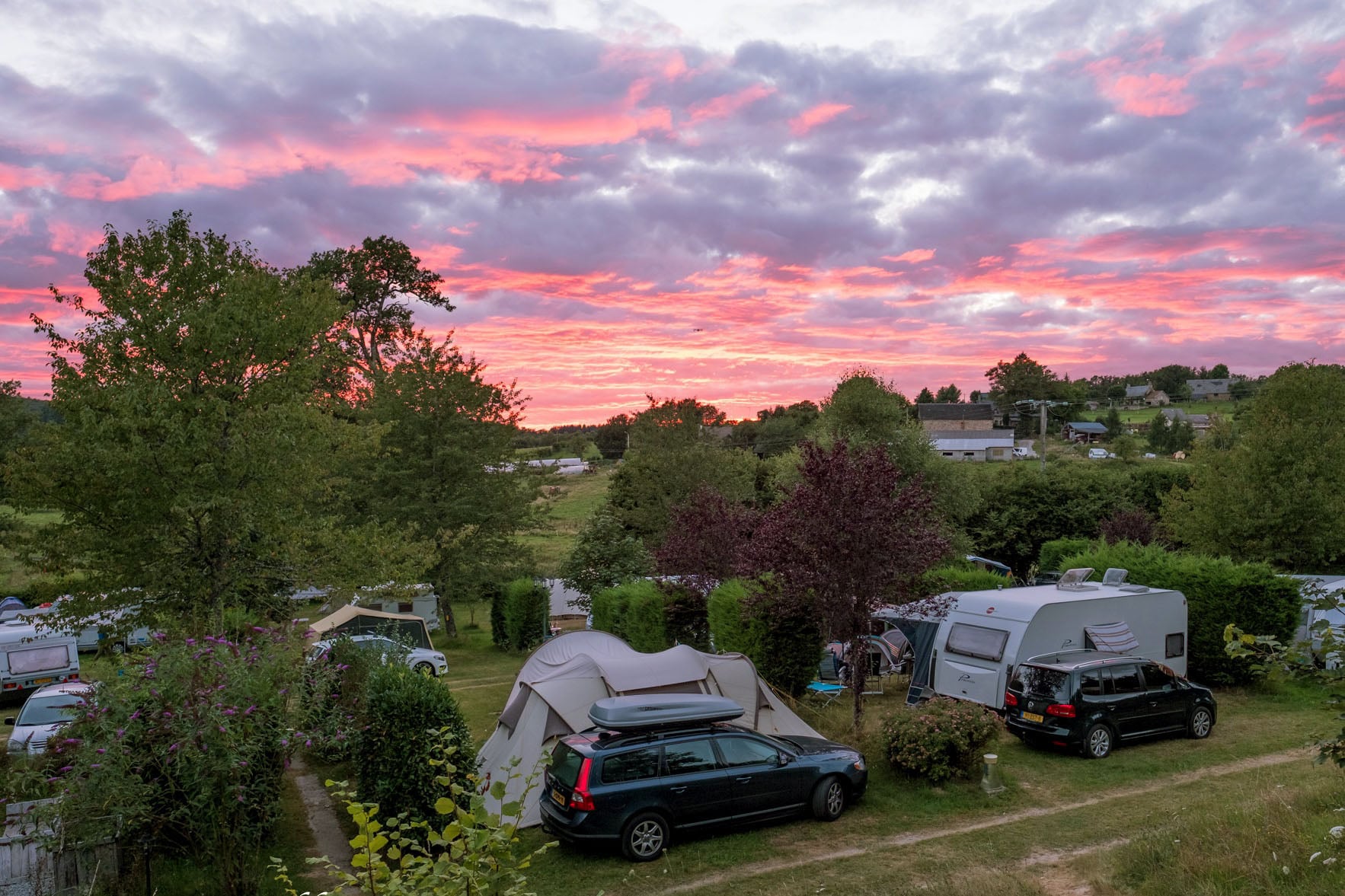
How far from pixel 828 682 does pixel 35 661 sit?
1841cm

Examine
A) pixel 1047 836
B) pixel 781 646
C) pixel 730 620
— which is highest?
pixel 730 620

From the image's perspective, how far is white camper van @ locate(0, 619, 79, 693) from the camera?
1966cm

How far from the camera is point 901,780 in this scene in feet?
40.0

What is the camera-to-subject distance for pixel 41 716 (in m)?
14.3

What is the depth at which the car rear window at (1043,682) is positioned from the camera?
43.5 feet

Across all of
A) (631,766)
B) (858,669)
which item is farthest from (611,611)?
(631,766)

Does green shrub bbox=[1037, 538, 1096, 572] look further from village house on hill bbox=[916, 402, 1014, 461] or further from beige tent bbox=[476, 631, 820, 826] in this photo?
village house on hill bbox=[916, 402, 1014, 461]

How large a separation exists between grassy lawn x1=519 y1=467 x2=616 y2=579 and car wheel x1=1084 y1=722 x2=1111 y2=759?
2108 centimetres

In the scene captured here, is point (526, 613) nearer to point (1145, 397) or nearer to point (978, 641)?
point (978, 641)

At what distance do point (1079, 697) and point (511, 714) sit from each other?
8672 mm

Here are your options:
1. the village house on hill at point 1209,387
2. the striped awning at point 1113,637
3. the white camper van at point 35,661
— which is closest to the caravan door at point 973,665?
the striped awning at point 1113,637

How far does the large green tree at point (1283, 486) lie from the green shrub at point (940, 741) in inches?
803

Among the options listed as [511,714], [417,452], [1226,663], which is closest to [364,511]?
[417,452]

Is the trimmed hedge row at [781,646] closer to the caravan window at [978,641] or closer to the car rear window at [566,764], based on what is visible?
the caravan window at [978,641]
